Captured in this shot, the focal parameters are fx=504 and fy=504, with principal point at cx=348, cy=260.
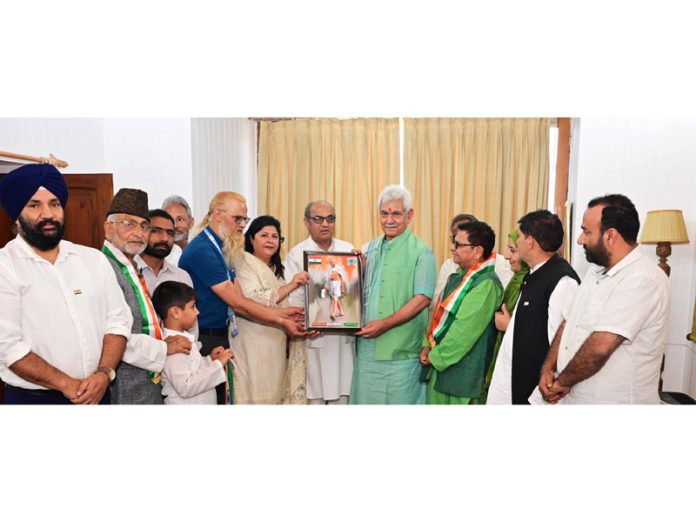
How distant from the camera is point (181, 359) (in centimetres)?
228

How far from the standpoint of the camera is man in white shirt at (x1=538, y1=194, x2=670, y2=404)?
2125 millimetres

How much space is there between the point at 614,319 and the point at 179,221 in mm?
2038

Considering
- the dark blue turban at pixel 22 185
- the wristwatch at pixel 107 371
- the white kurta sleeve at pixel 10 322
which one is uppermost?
the dark blue turban at pixel 22 185

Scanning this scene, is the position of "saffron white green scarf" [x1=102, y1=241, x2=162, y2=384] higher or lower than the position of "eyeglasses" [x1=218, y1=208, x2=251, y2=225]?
lower

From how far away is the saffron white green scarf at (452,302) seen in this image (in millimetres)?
2436

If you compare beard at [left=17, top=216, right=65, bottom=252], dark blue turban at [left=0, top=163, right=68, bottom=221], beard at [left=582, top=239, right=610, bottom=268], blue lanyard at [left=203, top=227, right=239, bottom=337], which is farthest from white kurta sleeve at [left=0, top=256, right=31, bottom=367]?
beard at [left=582, top=239, right=610, bottom=268]

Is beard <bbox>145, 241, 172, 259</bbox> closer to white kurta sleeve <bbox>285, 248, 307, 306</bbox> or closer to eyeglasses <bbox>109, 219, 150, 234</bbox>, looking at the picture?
eyeglasses <bbox>109, 219, 150, 234</bbox>

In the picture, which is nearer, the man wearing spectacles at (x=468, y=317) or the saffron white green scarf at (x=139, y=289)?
the saffron white green scarf at (x=139, y=289)

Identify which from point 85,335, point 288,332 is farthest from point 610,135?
point 85,335

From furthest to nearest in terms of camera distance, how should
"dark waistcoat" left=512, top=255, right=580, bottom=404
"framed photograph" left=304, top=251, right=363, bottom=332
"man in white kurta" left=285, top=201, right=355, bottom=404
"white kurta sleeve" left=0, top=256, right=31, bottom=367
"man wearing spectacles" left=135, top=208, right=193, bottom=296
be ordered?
"man in white kurta" left=285, top=201, right=355, bottom=404
"framed photograph" left=304, top=251, right=363, bottom=332
"man wearing spectacles" left=135, top=208, right=193, bottom=296
"dark waistcoat" left=512, top=255, right=580, bottom=404
"white kurta sleeve" left=0, top=256, right=31, bottom=367

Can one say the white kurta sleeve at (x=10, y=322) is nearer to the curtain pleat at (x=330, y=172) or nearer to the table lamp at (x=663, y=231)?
the curtain pleat at (x=330, y=172)

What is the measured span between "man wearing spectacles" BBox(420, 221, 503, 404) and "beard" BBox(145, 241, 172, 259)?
1365 millimetres

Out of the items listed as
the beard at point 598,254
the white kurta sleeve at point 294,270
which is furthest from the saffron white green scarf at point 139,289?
the beard at point 598,254

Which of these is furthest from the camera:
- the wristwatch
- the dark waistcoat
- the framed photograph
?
the framed photograph
